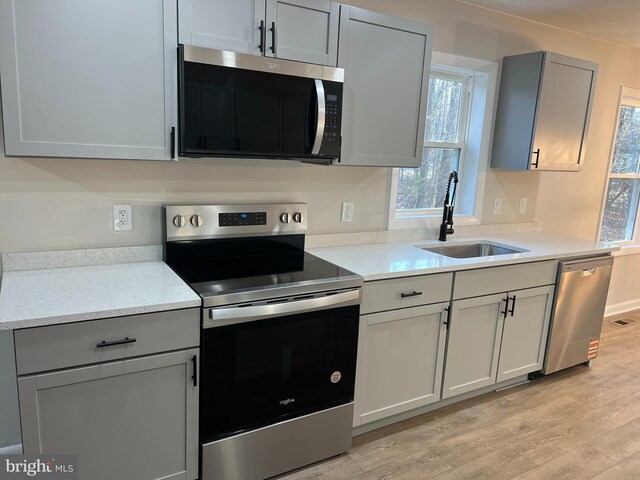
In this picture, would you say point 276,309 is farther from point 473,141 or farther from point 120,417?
point 473,141

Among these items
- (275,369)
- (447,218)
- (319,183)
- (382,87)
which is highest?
(382,87)

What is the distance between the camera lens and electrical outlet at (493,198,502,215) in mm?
3510

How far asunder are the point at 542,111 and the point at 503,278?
121 centimetres

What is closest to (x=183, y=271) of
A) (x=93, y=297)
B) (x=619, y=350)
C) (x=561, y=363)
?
(x=93, y=297)

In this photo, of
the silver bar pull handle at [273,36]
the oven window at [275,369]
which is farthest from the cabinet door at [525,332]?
the silver bar pull handle at [273,36]

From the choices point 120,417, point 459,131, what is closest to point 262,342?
point 120,417

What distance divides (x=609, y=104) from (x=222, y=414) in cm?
399

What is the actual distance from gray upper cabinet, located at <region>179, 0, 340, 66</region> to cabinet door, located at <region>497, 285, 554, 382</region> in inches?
69.4

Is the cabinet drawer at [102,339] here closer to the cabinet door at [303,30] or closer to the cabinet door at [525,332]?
the cabinet door at [303,30]

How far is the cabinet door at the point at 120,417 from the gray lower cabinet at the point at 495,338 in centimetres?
144

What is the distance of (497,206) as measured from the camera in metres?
3.53

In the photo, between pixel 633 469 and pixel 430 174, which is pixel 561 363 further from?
pixel 430 174

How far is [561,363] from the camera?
125 inches

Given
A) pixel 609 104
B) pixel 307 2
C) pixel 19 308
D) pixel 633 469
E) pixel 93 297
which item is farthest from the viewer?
pixel 609 104
